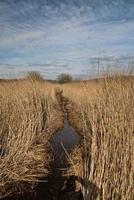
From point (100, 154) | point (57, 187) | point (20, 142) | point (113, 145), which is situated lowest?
point (57, 187)

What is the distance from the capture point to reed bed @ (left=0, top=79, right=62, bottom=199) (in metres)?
4.41

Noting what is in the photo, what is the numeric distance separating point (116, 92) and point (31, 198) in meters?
2.22

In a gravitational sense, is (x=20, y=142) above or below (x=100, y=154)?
below

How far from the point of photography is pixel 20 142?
5.23 metres

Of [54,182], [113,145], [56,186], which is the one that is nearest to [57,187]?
[56,186]

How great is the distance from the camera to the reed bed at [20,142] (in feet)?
14.5

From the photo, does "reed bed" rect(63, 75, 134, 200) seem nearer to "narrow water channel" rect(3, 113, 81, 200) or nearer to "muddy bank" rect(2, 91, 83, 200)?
"muddy bank" rect(2, 91, 83, 200)

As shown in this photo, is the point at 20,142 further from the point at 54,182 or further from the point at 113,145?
the point at 113,145

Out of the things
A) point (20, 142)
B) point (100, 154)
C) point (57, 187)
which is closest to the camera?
point (100, 154)

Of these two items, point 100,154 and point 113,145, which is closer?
point 113,145

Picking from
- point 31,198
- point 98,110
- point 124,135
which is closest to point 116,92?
point 98,110

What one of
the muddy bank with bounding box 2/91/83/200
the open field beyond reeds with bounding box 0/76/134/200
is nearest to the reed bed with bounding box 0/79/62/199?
the open field beyond reeds with bounding box 0/76/134/200

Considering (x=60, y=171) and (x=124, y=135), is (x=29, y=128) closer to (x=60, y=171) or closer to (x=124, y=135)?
(x=60, y=171)

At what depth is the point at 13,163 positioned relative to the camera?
441 cm
